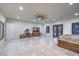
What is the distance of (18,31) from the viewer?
10844 millimetres

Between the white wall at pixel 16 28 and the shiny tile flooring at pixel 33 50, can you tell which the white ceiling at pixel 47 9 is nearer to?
the shiny tile flooring at pixel 33 50

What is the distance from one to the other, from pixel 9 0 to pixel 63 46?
466cm

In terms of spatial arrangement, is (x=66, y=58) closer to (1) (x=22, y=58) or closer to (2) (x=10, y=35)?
(1) (x=22, y=58)

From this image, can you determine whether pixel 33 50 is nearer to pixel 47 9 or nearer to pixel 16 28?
pixel 47 9

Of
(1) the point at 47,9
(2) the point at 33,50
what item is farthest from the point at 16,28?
(2) the point at 33,50

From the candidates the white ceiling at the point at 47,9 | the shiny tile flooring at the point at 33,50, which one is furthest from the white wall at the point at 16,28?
the shiny tile flooring at the point at 33,50

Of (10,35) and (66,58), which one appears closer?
(66,58)

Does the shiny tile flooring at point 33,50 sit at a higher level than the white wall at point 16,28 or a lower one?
lower

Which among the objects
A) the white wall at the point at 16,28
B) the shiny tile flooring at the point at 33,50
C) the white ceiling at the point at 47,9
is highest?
the white ceiling at the point at 47,9

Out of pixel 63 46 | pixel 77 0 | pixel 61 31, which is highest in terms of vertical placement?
pixel 77 0

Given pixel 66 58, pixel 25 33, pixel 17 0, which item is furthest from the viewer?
pixel 25 33

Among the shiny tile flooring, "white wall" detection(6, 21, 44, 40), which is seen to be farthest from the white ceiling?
"white wall" detection(6, 21, 44, 40)

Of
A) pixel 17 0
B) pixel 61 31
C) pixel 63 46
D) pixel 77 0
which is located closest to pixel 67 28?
pixel 61 31

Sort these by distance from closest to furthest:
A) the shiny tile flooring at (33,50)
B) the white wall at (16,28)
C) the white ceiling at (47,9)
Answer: the shiny tile flooring at (33,50) → the white ceiling at (47,9) → the white wall at (16,28)
